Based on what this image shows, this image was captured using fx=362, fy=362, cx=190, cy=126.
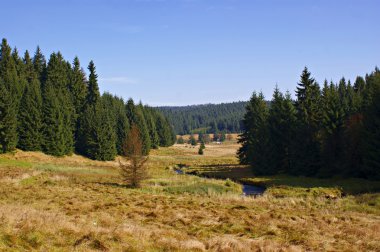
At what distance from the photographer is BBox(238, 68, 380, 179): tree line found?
42.9 meters

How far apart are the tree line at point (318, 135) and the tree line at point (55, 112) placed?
22.8m

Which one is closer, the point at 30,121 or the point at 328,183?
the point at 328,183

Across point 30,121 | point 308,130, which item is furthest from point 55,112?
point 308,130

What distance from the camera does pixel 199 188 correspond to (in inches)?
1460

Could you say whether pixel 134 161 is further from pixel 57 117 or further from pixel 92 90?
pixel 92 90

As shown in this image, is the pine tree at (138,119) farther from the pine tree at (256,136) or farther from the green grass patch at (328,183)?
the green grass patch at (328,183)

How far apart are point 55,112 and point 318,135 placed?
4706 centimetres

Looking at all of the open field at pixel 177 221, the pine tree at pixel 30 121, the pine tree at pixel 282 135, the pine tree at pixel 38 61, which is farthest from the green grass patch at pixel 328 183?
the pine tree at pixel 38 61

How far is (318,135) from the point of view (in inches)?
1934

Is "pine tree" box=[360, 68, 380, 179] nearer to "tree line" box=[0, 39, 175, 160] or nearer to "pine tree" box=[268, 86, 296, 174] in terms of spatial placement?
"pine tree" box=[268, 86, 296, 174]

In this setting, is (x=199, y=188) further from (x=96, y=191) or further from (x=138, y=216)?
(x=138, y=216)

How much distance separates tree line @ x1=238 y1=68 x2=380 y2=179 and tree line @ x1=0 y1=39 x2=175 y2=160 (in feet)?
74.7

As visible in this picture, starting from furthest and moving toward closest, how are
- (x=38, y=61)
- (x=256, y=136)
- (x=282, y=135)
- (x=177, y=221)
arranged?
(x=38, y=61)
(x=256, y=136)
(x=282, y=135)
(x=177, y=221)

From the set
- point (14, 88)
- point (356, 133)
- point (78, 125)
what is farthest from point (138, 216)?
point (78, 125)
